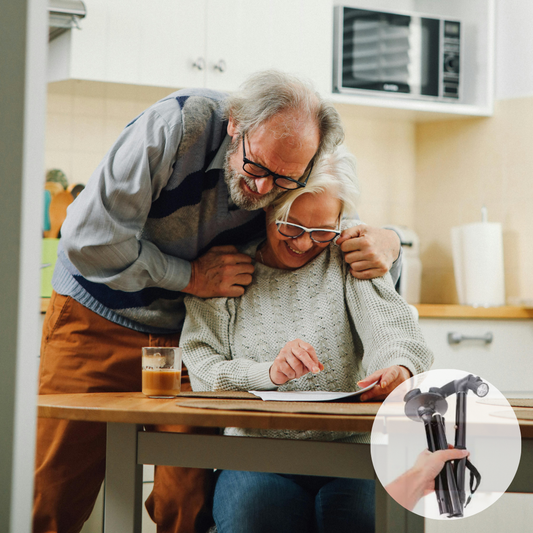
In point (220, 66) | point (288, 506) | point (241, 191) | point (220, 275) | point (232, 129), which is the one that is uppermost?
point (220, 66)

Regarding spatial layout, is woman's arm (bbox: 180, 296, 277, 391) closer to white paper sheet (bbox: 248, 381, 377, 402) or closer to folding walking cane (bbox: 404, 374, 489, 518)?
white paper sheet (bbox: 248, 381, 377, 402)

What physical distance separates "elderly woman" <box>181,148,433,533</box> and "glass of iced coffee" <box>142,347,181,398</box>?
101mm

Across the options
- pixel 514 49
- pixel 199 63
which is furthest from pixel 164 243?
pixel 514 49

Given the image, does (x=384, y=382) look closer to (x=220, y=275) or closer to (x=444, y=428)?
(x=444, y=428)

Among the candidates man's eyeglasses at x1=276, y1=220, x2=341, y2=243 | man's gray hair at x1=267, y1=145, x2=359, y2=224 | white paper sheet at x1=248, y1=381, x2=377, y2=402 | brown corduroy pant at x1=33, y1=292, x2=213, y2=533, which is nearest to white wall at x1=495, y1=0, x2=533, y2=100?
man's gray hair at x1=267, y1=145, x2=359, y2=224

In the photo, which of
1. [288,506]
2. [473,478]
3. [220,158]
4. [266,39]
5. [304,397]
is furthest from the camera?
[266,39]

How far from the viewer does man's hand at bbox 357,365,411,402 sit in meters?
0.92

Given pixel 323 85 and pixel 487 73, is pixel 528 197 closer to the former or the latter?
pixel 487 73

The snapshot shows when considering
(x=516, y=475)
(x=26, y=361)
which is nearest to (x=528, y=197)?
(x=516, y=475)

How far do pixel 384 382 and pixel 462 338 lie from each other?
1.43m

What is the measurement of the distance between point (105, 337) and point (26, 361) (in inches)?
42.7

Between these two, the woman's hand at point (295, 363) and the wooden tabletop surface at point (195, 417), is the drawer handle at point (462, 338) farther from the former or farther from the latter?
the wooden tabletop surface at point (195, 417)

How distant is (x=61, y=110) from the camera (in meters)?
2.58

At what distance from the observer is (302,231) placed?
1.20 meters
